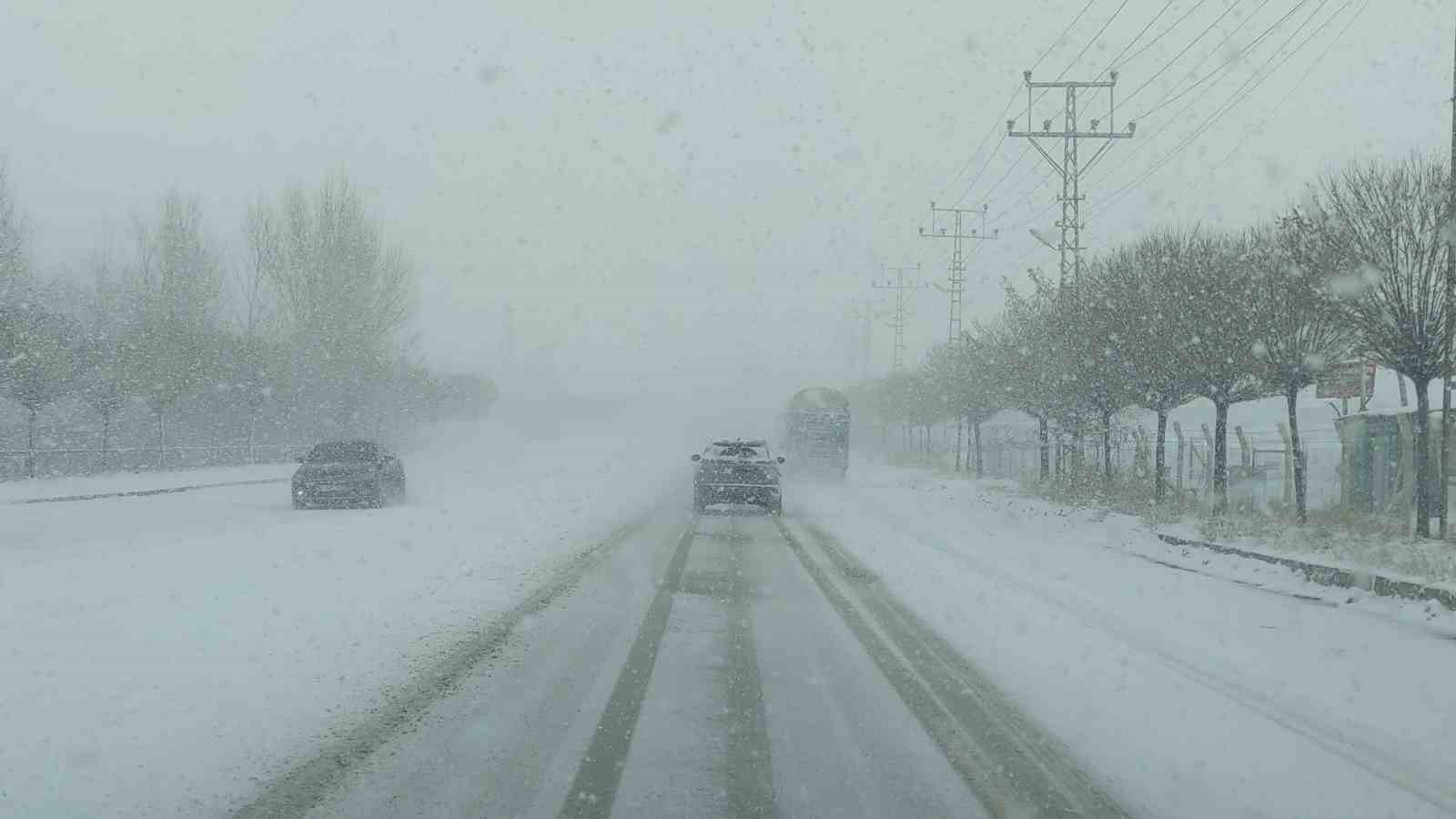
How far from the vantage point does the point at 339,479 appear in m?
24.8

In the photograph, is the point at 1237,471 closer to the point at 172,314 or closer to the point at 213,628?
the point at 213,628

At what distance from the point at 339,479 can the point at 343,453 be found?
0.89 meters

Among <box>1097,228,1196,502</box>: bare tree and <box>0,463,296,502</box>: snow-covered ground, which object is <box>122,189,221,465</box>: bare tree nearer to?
<box>0,463,296,502</box>: snow-covered ground

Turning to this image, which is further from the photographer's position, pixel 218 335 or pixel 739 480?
pixel 218 335

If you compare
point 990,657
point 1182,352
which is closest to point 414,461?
point 1182,352

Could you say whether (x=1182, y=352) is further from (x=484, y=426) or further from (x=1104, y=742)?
(x=484, y=426)

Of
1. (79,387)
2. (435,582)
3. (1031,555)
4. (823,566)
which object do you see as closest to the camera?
(435,582)

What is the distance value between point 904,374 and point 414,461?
26132mm

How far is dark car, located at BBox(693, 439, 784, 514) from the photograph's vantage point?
23891 millimetres

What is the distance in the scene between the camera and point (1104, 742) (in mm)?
6082

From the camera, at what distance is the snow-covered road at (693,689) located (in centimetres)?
513

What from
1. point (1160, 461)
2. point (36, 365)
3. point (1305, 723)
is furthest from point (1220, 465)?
point (36, 365)

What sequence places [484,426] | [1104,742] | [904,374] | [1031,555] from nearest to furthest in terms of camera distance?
[1104,742] → [1031,555] → [904,374] → [484,426]

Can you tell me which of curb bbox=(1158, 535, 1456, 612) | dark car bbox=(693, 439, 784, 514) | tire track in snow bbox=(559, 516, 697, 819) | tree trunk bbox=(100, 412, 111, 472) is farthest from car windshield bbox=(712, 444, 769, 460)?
tree trunk bbox=(100, 412, 111, 472)
